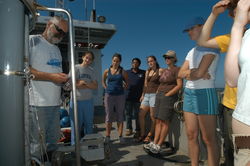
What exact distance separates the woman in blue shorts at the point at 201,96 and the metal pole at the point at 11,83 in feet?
5.73

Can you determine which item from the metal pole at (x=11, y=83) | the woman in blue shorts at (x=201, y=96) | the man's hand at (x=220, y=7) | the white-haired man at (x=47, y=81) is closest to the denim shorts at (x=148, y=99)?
the woman in blue shorts at (x=201, y=96)

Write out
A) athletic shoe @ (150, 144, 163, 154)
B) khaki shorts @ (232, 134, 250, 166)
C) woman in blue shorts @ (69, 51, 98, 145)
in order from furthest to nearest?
1. woman in blue shorts @ (69, 51, 98, 145)
2. athletic shoe @ (150, 144, 163, 154)
3. khaki shorts @ (232, 134, 250, 166)

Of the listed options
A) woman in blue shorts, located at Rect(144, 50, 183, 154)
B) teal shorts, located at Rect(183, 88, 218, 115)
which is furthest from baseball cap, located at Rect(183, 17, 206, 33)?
woman in blue shorts, located at Rect(144, 50, 183, 154)

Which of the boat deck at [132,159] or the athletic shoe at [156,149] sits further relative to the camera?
the athletic shoe at [156,149]

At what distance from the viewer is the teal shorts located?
69.6 inches

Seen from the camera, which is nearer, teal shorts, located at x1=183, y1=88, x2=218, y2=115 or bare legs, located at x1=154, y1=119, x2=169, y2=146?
teal shorts, located at x1=183, y1=88, x2=218, y2=115

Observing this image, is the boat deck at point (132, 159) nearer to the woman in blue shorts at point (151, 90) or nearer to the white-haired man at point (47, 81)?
the woman in blue shorts at point (151, 90)

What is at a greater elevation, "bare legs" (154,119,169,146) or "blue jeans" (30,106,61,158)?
"blue jeans" (30,106,61,158)

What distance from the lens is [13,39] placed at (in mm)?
771

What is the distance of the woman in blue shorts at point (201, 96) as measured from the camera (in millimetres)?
1773

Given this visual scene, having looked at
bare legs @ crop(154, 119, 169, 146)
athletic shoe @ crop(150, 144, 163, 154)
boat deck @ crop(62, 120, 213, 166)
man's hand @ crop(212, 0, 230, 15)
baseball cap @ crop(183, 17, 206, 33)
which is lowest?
boat deck @ crop(62, 120, 213, 166)

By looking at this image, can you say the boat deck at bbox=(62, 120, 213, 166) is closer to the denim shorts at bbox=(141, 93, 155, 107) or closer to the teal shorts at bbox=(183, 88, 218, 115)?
the denim shorts at bbox=(141, 93, 155, 107)

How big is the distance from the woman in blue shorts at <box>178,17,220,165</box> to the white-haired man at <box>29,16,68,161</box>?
1.52 meters

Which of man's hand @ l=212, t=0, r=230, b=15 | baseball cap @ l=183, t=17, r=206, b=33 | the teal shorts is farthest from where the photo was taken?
baseball cap @ l=183, t=17, r=206, b=33
